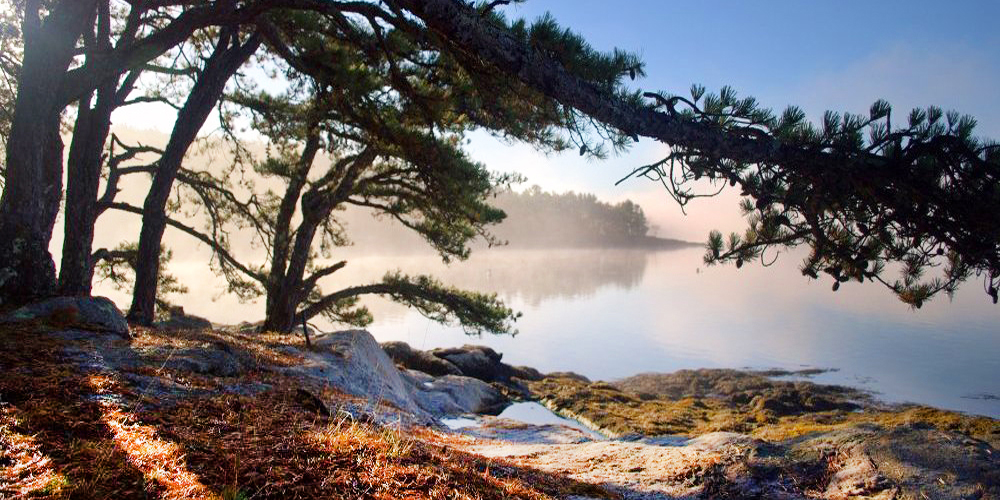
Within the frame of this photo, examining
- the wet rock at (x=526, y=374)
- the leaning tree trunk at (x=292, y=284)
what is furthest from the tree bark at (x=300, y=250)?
the wet rock at (x=526, y=374)

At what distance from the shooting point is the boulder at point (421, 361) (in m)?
15.0

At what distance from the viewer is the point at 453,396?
11.3m

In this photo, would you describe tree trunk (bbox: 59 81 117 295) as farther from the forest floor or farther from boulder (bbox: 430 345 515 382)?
boulder (bbox: 430 345 515 382)

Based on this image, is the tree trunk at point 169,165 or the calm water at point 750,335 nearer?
the tree trunk at point 169,165

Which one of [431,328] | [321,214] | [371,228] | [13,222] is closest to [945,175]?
[13,222]

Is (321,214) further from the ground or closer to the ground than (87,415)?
further from the ground

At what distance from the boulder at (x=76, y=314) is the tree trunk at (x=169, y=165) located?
296 centimetres

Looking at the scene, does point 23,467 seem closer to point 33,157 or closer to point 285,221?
point 33,157

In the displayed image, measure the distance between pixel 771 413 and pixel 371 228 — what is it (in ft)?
315

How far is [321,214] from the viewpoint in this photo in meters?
11.8

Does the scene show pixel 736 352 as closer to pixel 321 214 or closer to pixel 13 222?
pixel 321 214

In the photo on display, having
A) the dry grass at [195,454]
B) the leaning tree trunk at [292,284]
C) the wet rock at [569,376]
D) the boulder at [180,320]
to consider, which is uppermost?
the leaning tree trunk at [292,284]

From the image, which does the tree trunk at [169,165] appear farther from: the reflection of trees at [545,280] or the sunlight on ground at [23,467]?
the reflection of trees at [545,280]

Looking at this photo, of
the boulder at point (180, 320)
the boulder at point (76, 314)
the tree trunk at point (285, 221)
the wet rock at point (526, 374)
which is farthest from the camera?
the wet rock at point (526, 374)
